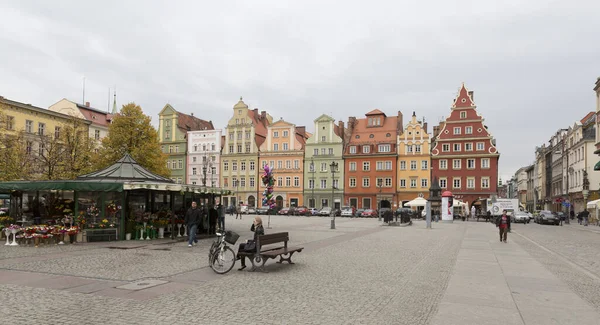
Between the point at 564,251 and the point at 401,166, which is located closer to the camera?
the point at 564,251

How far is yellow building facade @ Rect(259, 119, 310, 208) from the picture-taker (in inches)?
2968

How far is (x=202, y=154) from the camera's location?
79312 millimetres

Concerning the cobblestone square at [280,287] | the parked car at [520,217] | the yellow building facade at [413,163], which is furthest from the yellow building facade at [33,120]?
the parked car at [520,217]

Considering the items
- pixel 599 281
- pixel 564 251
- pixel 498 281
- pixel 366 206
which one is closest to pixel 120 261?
pixel 498 281

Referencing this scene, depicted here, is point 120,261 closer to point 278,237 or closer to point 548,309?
point 278,237

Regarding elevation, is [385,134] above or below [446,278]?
above

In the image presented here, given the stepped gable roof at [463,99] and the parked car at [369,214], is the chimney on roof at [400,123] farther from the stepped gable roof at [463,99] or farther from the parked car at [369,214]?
the parked car at [369,214]

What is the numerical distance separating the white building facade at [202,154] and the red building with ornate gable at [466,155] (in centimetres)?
3578

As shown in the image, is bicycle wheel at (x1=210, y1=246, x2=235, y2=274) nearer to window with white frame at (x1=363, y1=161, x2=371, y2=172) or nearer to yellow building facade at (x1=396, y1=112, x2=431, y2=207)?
yellow building facade at (x1=396, y1=112, x2=431, y2=207)

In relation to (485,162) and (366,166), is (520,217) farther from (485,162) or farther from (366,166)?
(366,166)

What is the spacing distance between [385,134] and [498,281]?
210 feet

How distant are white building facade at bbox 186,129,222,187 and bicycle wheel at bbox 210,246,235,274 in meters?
68.3

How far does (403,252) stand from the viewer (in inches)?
642

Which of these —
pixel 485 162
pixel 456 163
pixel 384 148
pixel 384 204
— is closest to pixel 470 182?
pixel 456 163
